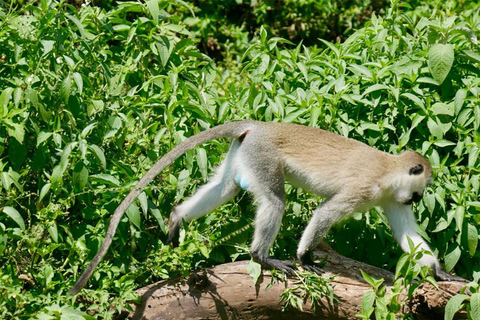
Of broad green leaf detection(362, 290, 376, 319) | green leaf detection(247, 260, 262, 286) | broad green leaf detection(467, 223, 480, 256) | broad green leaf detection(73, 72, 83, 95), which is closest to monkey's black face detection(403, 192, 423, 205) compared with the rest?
broad green leaf detection(467, 223, 480, 256)

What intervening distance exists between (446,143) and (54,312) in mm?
3435

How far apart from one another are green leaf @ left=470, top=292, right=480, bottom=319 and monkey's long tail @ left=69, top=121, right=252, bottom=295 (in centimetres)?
217

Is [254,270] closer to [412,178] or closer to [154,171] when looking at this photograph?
[154,171]

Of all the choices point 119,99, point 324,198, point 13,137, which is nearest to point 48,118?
point 13,137

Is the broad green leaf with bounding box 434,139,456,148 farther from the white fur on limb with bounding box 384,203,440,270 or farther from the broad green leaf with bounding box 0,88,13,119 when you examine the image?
the broad green leaf with bounding box 0,88,13,119

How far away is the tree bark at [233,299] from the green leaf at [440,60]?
1.93 m

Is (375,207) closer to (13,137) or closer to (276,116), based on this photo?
(276,116)

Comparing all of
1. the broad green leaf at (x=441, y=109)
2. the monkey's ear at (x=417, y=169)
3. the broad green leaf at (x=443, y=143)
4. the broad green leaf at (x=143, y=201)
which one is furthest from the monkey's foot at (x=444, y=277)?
the broad green leaf at (x=143, y=201)

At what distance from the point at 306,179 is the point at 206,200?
0.82 m

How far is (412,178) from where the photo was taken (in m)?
5.80

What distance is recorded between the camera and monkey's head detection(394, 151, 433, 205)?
228 inches

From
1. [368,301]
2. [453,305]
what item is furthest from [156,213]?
[453,305]

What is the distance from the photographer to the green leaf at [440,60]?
6.28 meters

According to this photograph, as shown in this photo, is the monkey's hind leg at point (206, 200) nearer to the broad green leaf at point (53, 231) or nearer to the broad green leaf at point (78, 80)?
the broad green leaf at point (53, 231)
